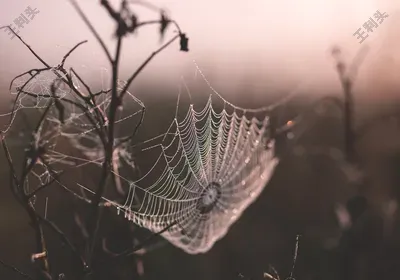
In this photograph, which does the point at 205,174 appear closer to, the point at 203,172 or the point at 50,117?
the point at 203,172

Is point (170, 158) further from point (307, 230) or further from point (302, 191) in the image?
point (302, 191)

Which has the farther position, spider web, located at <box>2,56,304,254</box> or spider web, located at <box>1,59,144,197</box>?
spider web, located at <box>2,56,304,254</box>

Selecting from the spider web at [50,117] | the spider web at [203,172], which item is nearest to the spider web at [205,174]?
the spider web at [203,172]

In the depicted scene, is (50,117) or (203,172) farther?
(203,172)

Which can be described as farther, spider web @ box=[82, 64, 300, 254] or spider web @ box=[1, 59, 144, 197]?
spider web @ box=[82, 64, 300, 254]

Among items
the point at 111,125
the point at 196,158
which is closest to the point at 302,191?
the point at 196,158

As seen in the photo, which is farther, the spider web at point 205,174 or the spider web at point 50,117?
the spider web at point 205,174

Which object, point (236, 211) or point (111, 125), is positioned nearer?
point (111, 125)

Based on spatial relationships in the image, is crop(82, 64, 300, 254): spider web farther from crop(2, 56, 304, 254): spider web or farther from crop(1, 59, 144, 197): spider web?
crop(1, 59, 144, 197): spider web

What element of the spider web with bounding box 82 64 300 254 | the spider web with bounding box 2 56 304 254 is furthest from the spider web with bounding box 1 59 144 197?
the spider web with bounding box 82 64 300 254

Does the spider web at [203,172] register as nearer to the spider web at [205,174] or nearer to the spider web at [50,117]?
the spider web at [205,174]

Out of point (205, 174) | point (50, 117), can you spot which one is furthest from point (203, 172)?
point (50, 117)
